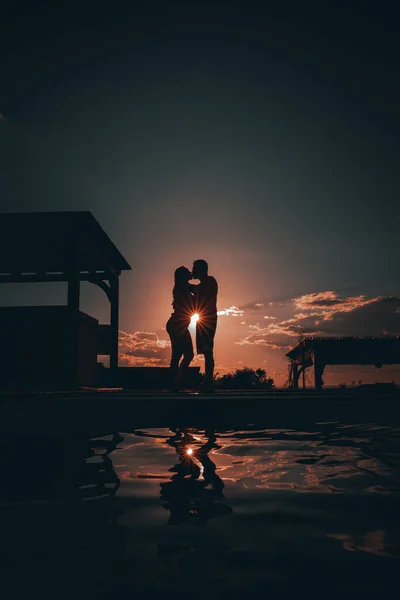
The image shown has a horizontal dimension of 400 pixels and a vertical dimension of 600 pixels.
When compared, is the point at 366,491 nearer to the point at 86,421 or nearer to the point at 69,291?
the point at 86,421

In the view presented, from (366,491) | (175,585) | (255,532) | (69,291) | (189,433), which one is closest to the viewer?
(175,585)

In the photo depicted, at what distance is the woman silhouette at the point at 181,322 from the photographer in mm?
7199

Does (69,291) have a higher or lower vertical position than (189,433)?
higher

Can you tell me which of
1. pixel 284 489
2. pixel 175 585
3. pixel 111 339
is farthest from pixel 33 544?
pixel 111 339

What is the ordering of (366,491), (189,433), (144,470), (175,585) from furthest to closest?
(189,433) < (144,470) < (366,491) < (175,585)

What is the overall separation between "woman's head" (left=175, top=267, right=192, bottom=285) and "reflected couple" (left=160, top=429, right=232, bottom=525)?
151 inches

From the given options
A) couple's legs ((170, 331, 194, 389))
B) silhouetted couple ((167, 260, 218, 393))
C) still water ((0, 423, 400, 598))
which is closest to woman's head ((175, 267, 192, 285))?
silhouetted couple ((167, 260, 218, 393))

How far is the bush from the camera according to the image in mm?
15625

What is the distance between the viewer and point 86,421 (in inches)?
207

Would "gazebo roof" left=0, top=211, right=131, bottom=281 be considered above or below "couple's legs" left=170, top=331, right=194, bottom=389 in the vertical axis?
above

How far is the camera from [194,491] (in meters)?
2.24

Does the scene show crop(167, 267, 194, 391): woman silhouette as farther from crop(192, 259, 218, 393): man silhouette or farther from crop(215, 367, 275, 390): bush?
crop(215, 367, 275, 390): bush

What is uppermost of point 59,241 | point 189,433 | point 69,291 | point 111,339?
point 59,241

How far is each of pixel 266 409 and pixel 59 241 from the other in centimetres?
797
